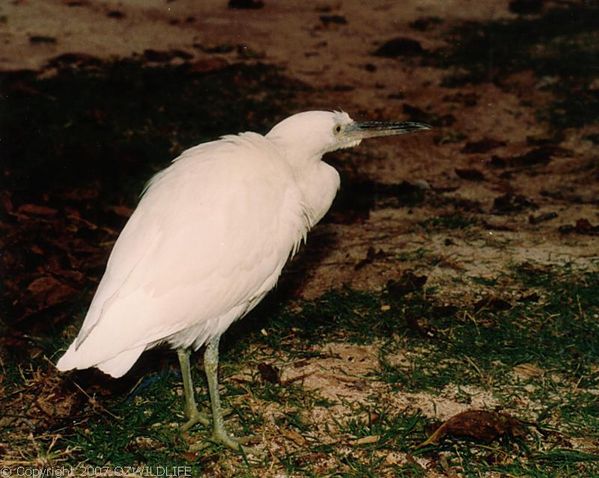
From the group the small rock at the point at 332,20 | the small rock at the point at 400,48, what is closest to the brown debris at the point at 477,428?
the small rock at the point at 400,48

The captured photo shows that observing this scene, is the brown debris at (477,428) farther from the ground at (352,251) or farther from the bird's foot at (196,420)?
the bird's foot at (196,420)

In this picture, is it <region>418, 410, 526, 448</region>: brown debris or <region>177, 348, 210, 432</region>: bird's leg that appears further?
<region>177, 348, 210, 432</region>: bird's leg

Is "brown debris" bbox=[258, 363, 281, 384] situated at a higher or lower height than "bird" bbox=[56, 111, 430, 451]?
lower

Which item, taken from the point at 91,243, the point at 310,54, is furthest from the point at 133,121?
the point at 310,54

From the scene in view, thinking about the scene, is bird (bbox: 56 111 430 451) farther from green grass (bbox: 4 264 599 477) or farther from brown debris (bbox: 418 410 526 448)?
brown debris (bbox: 418 410 526 448)

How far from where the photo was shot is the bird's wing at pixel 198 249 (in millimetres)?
3240

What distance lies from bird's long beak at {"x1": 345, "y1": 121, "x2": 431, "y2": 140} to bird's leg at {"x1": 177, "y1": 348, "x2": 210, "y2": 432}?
134 cm

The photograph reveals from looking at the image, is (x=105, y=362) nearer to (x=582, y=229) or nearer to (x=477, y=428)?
(x=477, y=428)

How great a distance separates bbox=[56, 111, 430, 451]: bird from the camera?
10.6ft

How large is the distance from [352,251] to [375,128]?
1137 mm

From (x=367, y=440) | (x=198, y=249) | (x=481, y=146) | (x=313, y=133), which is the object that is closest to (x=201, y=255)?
(x=198, y=249)

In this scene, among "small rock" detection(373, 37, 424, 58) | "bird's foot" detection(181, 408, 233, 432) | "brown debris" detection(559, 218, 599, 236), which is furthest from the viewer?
"small rock" detection(373, 37, 424, 58)

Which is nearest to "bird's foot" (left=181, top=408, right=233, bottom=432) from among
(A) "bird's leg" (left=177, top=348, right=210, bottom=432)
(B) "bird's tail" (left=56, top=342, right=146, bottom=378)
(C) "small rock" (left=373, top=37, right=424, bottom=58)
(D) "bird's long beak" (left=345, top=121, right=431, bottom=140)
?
(A) "bird's leg" (left=177, top=348, right=210, bottom=432)

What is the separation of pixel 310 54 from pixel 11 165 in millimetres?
4095
